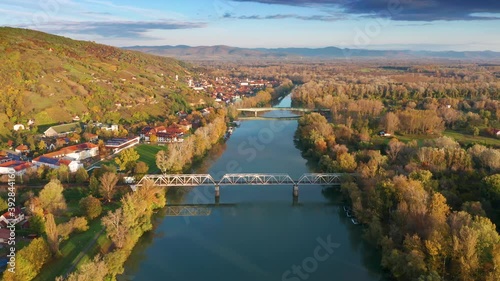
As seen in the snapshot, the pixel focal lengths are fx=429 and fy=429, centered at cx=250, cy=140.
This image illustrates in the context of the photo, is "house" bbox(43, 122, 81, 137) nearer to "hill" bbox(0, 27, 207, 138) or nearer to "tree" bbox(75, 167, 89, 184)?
"hill" bbox(0, 27, 207, 138)

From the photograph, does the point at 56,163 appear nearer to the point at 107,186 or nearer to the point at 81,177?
the point at 81,177

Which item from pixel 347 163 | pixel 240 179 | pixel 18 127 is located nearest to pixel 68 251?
pixel 240 179

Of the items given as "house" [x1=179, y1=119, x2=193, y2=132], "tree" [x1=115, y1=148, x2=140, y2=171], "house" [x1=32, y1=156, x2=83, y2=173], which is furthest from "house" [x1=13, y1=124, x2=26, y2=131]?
"tree" [x1=115, y1=148, x2=140, y2=171]

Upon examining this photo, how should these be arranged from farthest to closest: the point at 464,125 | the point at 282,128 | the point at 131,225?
the point at 282,128, the point at 464,125, the point at 131,225

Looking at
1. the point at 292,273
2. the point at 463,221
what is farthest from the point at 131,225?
the point at 463,221

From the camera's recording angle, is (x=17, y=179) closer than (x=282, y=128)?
Yes

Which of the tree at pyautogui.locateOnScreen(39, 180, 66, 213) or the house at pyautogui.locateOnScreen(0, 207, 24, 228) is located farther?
the tree at pyautogui.locateOnScreen(39, 180, 66, 213)

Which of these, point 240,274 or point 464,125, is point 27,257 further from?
point 464,125
